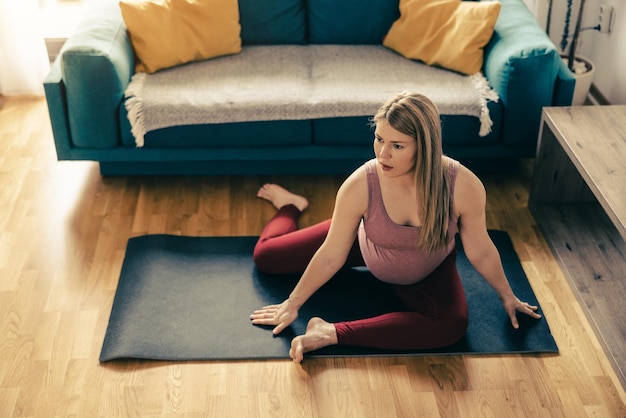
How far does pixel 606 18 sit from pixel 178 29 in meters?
1.96

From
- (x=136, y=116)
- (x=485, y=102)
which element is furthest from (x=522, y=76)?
(x=136, y=116)

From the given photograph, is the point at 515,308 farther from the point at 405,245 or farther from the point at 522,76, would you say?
the point at 522,76

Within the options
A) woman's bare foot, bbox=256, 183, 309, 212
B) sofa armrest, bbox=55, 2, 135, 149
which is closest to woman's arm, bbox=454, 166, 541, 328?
woman's bare foot, bbox=256, 183, 309, 212

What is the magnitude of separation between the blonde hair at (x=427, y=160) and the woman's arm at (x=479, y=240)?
5 centimetres

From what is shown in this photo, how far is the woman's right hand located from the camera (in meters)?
2.54

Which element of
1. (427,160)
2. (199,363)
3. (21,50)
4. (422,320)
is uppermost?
(427,160)

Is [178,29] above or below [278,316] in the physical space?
above

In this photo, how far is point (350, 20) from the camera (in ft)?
11.5

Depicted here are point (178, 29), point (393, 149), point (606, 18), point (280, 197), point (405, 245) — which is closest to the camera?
point (393, 149)

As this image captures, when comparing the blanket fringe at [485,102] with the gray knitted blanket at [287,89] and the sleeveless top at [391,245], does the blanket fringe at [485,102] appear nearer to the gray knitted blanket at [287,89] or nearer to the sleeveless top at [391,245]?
the gray knitted blanket at [287,89]

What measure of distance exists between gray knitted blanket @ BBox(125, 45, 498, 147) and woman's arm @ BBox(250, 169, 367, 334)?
76cm

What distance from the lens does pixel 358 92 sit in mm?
3131

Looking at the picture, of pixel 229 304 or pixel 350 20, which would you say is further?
pixel 350 20

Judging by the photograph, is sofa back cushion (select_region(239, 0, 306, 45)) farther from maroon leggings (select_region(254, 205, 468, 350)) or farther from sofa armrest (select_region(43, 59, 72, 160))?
maroon leggings (select_region(254, 205, 468, 350))
